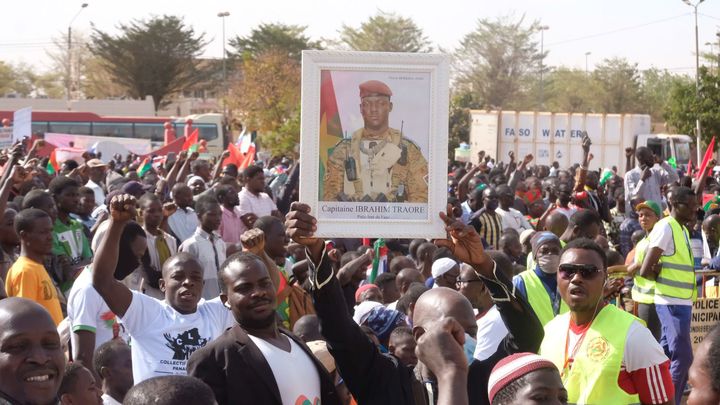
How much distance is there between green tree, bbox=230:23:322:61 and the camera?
7025cm

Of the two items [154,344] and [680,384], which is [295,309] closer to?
[154,344]

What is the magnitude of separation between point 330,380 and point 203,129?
1551 inches

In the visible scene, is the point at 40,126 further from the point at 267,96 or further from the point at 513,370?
the point at 513,370

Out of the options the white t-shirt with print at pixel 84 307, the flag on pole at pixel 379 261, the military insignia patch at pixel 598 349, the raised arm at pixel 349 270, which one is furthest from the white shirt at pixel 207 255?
the military insignia patch at pixel 598 349

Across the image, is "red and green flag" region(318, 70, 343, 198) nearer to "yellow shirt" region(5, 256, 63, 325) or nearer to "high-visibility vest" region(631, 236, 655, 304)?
"yellow shirt" region(5, 256, 63, 325)

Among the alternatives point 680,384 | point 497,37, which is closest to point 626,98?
point 497,37

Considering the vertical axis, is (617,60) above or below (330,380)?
above

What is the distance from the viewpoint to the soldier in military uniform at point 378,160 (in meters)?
4.15

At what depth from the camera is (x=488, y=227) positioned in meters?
12.0

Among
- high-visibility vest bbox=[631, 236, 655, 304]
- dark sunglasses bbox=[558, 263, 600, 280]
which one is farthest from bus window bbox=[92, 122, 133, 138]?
dark sunglasses bbox=[558, 263, 600, 280]

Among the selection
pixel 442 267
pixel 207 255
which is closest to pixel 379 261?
pixel 207 255

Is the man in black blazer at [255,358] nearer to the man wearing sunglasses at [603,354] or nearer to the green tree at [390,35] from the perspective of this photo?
the man wearing sunglasses at [603,354]

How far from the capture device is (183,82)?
69438 millimetres

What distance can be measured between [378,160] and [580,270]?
1.03m
